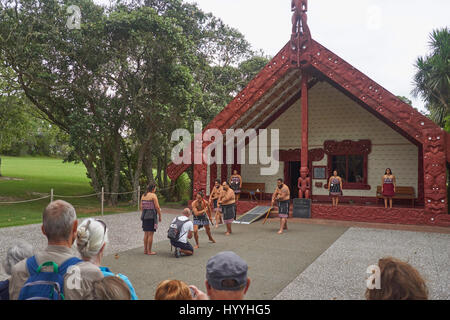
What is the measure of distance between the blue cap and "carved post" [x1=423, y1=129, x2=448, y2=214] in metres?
11.4

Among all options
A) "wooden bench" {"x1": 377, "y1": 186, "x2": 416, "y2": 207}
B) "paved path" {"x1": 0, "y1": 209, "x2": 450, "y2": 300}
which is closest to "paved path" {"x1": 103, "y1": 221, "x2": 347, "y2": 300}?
"paved path" {"x1": 0, "y1": 209, "x2": 450, "y2": 300}

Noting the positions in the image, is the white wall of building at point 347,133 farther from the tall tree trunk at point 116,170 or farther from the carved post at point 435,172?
the tall tree trunk at point 116,170

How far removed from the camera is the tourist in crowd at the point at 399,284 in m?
1.95

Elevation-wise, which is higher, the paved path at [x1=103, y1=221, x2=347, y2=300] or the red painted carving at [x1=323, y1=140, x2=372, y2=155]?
the red painted carving at [x1=323, y1=140, x2=372, y2=155]

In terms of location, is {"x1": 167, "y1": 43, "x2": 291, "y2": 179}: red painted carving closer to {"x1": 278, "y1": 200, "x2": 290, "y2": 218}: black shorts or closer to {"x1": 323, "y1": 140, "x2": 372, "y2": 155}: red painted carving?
{"x1": 323, "y1": 140, "x2": 372, "y2": 155}: red painted carving

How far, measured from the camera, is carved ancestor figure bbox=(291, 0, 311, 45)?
1335 cm

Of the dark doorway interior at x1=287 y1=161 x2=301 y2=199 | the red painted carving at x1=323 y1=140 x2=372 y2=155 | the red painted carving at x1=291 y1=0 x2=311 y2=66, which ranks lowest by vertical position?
the dark doorway interior at x1=287 y1=161 x2=301 y2=199

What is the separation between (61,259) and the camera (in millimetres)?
2314

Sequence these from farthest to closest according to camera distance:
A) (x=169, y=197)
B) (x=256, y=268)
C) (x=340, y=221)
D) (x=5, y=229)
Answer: (x=169, y=197), (x=340, y=221), (x=5, y=229), (x=256, y=268)

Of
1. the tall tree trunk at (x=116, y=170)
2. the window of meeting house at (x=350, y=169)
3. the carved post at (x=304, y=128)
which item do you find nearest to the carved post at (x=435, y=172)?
the carved post at (x=304, y=128)

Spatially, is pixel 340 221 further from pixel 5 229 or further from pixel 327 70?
pixel 5 229

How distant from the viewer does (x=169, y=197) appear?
22406 millimetres
